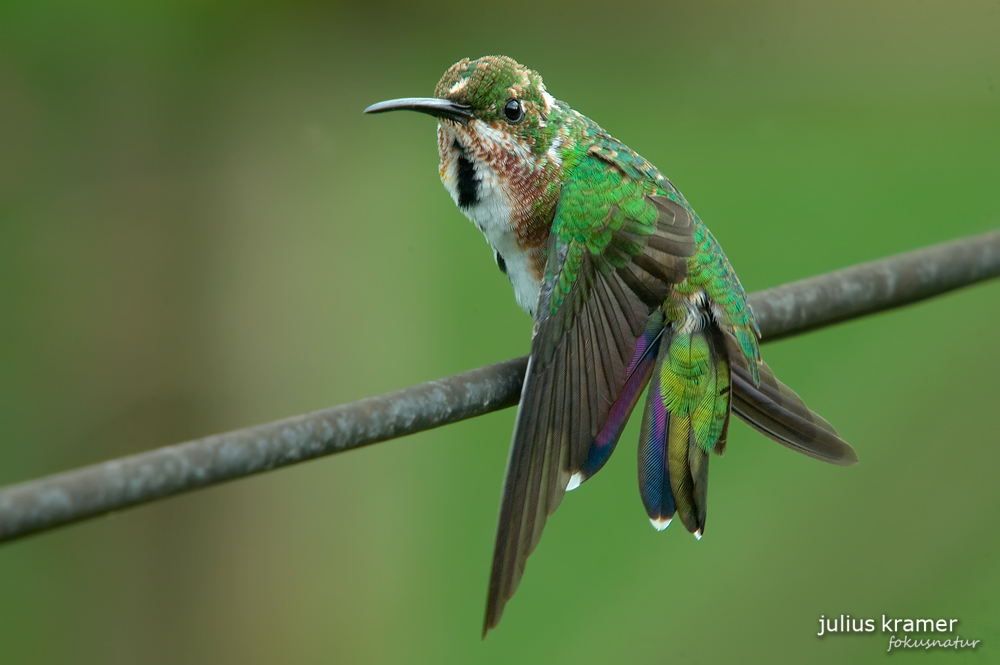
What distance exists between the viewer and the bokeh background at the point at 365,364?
4.43 m

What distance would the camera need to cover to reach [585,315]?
A: 2.08 metres

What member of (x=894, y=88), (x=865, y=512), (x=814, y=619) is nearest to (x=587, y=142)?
(x=814, y=619)

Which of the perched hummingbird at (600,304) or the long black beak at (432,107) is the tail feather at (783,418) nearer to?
the perched hummingbird at (600,304)

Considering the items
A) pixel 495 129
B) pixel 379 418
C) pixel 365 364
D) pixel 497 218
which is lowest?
pixel 379 418

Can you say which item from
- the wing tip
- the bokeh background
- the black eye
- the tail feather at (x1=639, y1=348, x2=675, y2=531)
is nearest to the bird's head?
the black eye

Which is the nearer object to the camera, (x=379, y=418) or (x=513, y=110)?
(x=379, y=418)

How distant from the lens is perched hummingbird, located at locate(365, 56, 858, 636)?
1.93 m

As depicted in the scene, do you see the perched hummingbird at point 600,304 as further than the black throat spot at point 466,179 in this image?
No

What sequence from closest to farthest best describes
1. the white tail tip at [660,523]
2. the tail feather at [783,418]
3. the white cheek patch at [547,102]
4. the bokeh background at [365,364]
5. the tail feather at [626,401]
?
the tail feather at [626,401]
the white tail tip at [660,523]
the tail feather at [783,418]
the white cheek patch at [547,102]
the bokeh background at [365,364]

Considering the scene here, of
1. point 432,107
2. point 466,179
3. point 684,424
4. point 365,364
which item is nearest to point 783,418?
point 684,424

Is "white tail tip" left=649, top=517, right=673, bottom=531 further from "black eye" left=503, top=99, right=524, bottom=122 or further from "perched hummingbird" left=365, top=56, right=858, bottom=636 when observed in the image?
"black eye" left=503, top=99, right=524, bottom=122

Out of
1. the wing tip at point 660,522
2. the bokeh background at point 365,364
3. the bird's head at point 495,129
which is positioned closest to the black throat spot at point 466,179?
the bird's head at point 495,129

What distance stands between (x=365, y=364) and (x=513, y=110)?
3.17 metres

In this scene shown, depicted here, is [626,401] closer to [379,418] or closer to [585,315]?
[585,315]
